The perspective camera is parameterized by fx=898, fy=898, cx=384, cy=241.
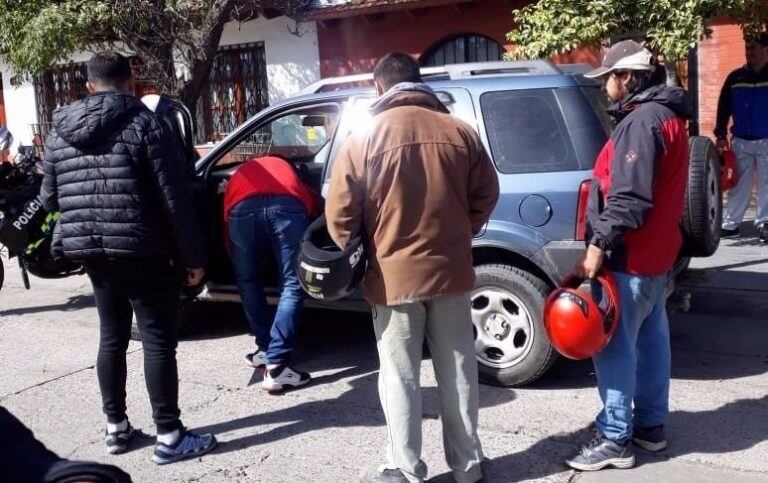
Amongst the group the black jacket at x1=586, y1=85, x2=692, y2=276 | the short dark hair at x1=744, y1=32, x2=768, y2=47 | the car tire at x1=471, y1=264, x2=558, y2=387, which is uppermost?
the short dark hair at x1=744, y1=32, x2=768, y2=47

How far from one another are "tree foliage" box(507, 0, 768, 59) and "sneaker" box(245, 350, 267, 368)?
368 cm

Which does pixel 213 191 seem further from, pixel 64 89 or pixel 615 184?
pixel 64 89

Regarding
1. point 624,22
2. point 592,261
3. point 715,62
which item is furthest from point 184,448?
point 715,62

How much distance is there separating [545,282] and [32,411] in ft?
9.78

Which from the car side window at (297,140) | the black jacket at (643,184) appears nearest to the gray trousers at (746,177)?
the car side window at (297,140)

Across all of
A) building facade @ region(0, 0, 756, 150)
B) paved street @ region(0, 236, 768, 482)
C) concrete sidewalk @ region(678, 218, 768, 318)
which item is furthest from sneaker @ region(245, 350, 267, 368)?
building facade @ region(0, 0, 756, 150)

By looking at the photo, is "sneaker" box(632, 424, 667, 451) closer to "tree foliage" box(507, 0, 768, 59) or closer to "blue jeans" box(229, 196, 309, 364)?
"blue jeans" box(229, 196, 309, 364)

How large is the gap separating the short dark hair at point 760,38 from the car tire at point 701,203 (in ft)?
13.9

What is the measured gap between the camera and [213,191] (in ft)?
19.5

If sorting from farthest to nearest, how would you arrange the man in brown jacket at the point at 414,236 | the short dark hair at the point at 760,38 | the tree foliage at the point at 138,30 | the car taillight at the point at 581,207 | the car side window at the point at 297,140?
the tree foliage at the point at 138,30, the short dark hair at the point at 760,38, the car side window at the point at 297,140, the car taillight at the point at 581,207, the man in brown jacket at the point at 414,236

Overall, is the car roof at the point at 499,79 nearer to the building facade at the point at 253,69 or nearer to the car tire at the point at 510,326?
the car tire at the point at 510,326

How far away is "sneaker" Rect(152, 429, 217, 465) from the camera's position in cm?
429

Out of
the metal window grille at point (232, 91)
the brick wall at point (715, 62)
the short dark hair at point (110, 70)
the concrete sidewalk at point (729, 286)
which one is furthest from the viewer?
the metal window grille at point (232, 91)

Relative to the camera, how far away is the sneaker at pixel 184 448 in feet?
14.1
